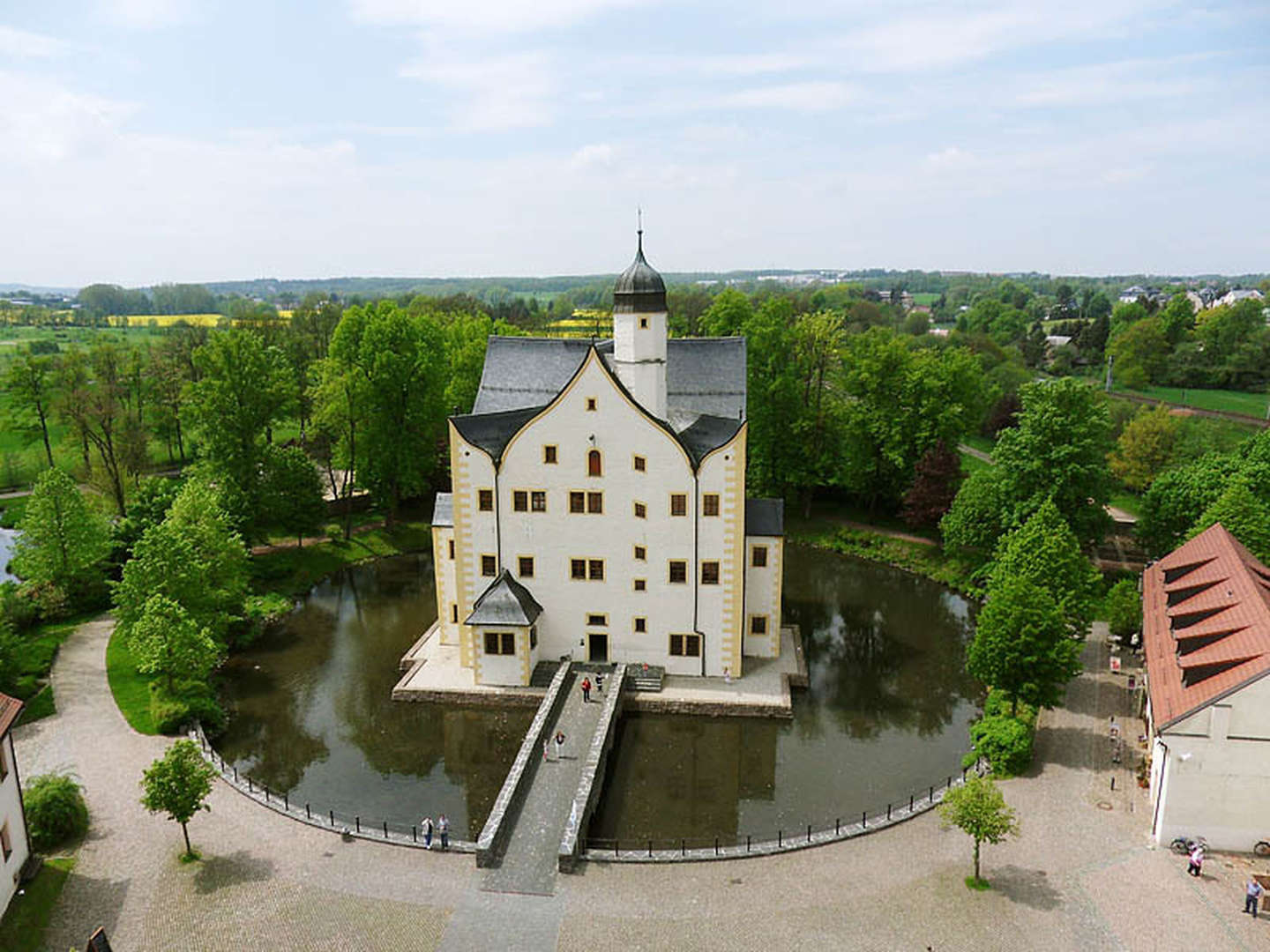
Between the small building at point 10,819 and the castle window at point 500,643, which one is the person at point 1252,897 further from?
the small building at point 10,819

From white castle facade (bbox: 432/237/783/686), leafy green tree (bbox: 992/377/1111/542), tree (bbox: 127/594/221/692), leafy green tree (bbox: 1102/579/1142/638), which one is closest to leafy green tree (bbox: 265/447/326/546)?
tree (bbox: 127/594/221/692)

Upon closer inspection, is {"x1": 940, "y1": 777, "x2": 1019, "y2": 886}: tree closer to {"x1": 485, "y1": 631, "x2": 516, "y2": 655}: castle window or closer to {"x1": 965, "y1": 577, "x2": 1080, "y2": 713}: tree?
{"x1": 965, "y1": 577, "x2": 1080, "y2": 713}: tree

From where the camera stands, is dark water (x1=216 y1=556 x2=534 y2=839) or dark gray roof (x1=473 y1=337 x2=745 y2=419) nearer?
dark water (x1=216 y1=556 x2=534 y2=839)

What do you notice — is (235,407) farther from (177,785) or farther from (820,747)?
(820,747)

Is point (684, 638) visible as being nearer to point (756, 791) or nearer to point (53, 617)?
point (756, 791)

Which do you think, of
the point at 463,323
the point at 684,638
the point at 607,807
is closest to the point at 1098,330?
the point at 463,323

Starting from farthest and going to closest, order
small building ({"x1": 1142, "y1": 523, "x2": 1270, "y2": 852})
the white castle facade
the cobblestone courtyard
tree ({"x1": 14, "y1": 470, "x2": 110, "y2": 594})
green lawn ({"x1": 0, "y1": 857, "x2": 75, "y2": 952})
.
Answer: tree ({"x1": 14, "y1": 470, "x2": 110, "y2": 594}) → the white castle facade → small building ({"x1": 1142, "y1": 523, "x2": 1270, "y2": 852}) → the cobblestone courtyard → green lawn ({"x1": 0, "y1": 857, "x2": 75, "y2": 952})

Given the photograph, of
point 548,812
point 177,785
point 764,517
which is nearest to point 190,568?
point 177,785
